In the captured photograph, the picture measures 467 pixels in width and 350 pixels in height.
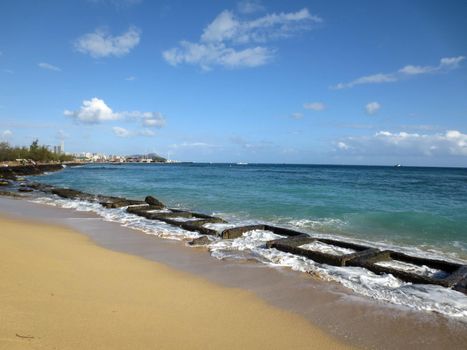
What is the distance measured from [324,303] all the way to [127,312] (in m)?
2.73

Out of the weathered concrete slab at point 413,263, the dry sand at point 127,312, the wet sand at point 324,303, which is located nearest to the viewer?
the dry sand at point 127,312

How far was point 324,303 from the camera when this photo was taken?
4.96 m

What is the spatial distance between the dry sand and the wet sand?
1.04 ft

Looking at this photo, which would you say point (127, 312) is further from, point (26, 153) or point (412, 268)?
point (26, 153)

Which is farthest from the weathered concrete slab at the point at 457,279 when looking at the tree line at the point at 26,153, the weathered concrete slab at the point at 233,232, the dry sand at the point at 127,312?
the tree line at the point at 26,153

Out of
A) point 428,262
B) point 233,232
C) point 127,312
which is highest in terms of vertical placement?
point 127,312

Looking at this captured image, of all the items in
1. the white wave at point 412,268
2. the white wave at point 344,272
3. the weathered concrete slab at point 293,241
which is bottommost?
the white wave at point 412,268

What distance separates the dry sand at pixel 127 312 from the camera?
3.33 m

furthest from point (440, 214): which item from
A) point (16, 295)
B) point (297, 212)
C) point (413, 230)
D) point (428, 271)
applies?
point (16, 295)

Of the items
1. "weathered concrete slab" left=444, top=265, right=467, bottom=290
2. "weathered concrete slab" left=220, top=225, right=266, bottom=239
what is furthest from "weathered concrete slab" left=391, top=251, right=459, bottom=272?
"weathered concrete slab" left=220, top=225, right=266, bottom=239

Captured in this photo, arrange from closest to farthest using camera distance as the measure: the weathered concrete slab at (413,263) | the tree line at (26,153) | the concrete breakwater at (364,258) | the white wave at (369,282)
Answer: the white wave at (369,282)
the weathered concrete slab at (413,263)
the concrete breakwater at (364,258)
the tree line at (26,153)

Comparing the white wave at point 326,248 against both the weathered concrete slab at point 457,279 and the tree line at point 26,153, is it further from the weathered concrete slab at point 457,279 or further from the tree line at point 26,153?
the tree line at point 26,153

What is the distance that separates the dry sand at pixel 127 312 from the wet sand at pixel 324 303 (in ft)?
1.04

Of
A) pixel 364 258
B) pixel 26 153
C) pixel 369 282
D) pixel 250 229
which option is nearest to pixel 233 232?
pixel 250 229
